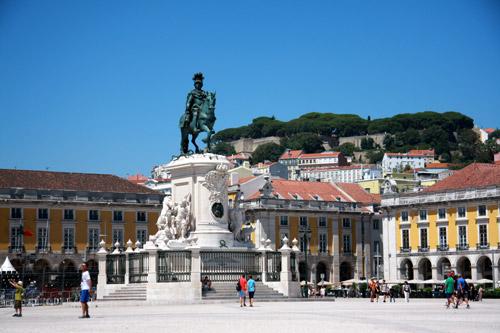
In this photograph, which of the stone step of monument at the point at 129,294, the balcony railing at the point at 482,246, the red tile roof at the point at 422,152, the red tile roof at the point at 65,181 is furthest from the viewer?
the red tile roof at the point at 422,152

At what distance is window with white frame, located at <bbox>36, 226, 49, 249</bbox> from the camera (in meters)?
76.4

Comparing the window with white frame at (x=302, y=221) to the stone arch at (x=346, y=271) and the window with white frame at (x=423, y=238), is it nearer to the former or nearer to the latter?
the stone arch at (x=346, y=271)

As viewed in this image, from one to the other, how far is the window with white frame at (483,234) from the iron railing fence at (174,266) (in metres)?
44.3

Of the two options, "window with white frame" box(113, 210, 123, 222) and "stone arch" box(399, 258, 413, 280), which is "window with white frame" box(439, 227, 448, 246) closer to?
"stone arch" box(399, 258, 413, 280)

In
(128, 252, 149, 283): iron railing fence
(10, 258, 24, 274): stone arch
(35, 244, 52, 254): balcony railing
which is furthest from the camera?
(35, 244, 52, 254): balcony railing

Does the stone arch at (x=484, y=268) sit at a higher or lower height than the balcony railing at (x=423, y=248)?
lower

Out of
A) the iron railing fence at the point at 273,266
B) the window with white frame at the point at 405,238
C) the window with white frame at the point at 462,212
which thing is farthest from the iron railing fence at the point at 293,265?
the window with white frame at the point at 405,238

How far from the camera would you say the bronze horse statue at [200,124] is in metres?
38.1

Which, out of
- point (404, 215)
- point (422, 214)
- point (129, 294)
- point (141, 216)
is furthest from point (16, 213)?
point (129, 294)

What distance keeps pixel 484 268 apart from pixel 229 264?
43974 millimetres

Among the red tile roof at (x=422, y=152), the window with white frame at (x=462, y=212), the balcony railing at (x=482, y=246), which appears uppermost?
the red tile roof at (x=422, y=152)

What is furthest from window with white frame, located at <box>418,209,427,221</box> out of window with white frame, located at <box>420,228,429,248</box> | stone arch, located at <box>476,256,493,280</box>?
stone arch, located at <box>476,256,493,280</box>

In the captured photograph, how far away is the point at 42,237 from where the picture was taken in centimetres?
7656

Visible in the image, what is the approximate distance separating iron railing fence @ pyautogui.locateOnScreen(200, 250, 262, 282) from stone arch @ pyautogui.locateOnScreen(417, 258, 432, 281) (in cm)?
4499
